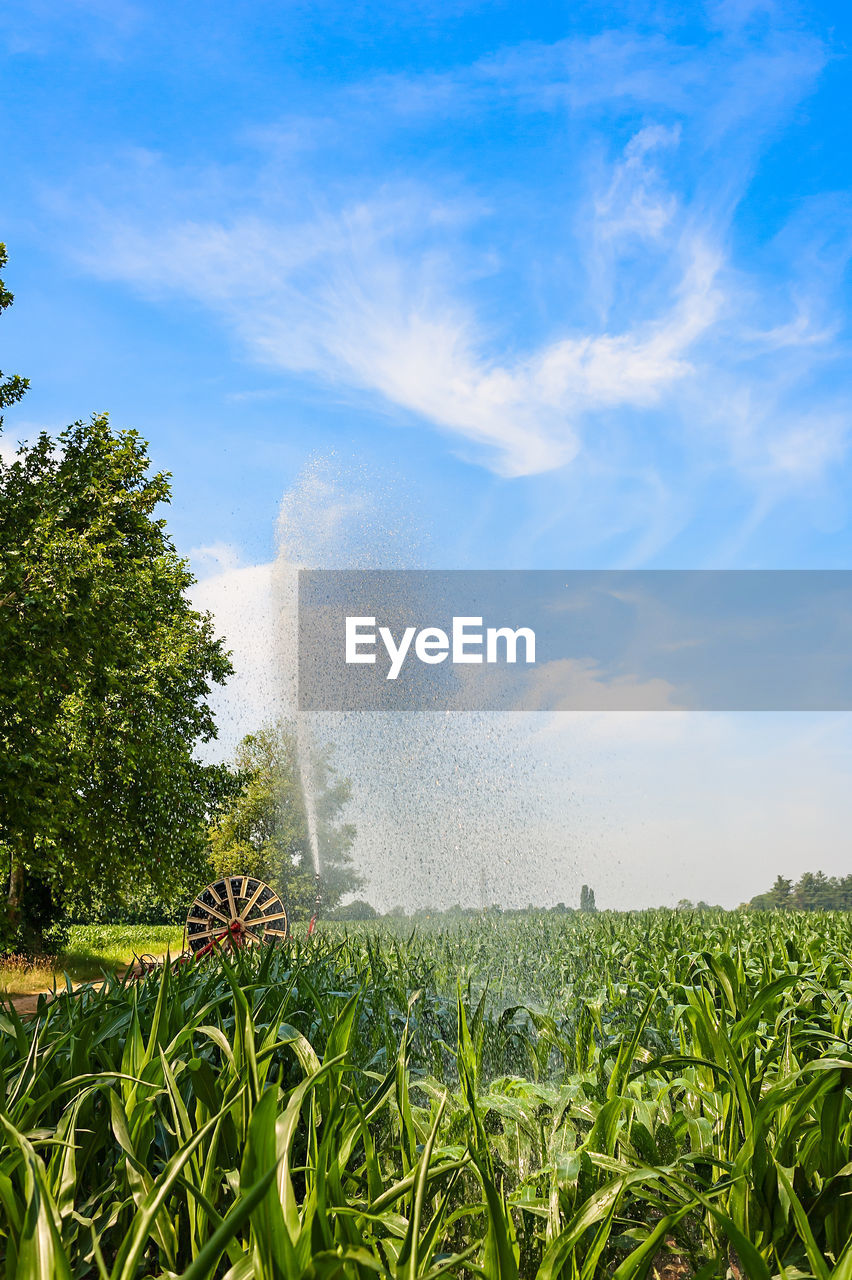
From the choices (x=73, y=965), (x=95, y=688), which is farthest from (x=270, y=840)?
(x=95, y=688)

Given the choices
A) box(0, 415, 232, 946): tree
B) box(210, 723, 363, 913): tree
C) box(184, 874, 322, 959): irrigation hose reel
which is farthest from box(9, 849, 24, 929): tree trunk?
box(210, 723, 363, 913): tree

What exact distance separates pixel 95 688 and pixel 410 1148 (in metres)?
13.6

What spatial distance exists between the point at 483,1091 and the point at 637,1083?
0.83m

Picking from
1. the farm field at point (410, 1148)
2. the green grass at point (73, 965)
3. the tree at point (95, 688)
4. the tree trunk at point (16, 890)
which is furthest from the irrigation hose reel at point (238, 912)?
the farm field at point (410, 1148)

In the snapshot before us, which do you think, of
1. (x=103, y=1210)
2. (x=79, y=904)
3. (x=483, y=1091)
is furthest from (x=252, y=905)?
(x=103, y=1210)

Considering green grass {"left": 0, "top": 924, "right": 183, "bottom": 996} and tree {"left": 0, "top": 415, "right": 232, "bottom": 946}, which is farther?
green grass {"left": 0, "top": 924, "right": 183, "bottom": 996}

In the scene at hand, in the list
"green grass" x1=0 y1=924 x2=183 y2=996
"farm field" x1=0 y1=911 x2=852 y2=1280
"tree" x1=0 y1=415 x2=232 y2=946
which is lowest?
"green grass" x1=0 y1=924 x2=183 y2=996

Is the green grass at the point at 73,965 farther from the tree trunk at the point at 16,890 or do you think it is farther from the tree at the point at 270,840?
the tree at the point at 270,840

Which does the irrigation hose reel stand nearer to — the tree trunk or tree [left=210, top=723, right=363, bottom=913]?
the tree trunk

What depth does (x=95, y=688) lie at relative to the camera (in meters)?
14.6

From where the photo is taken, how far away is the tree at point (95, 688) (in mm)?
12047

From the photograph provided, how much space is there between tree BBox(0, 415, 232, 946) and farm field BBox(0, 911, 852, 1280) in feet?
29.7

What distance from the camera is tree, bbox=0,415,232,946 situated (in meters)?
12.0

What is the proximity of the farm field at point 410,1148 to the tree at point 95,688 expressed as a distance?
9045 mm
